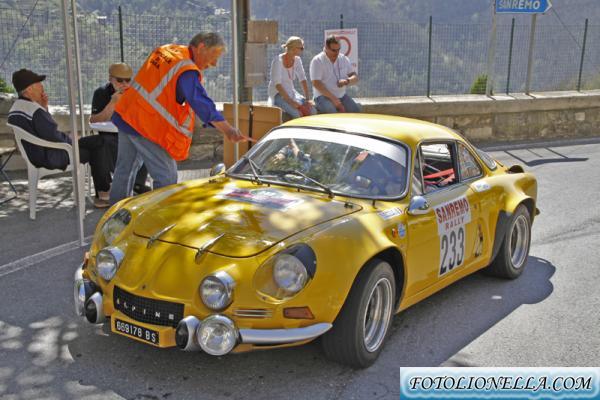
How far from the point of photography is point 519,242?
6.18 meters

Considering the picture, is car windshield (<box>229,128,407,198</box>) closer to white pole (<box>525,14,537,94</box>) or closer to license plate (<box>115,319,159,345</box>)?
license plate (<box>115,319,159,345</box>)

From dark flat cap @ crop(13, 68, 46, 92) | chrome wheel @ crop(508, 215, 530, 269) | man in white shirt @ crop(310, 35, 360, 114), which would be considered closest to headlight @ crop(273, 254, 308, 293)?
chrome wheel @ crop(508, 215, 530, 269)

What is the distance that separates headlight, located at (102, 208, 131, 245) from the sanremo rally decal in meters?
2.11

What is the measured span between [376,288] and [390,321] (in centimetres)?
30

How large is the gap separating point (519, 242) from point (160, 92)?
3.33 meters

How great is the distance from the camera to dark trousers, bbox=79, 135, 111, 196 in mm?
7984

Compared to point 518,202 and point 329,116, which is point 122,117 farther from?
point 518,202

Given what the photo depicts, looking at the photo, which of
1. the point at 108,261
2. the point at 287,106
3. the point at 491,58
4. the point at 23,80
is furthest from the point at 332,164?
the point at 491,58

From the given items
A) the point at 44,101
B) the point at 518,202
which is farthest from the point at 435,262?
the point at 44,101

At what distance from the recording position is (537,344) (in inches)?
187

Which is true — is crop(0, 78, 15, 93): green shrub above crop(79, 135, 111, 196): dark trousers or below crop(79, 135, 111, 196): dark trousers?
above

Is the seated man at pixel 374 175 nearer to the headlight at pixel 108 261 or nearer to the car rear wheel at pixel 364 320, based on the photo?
the car rear wheel at pixel 364 320

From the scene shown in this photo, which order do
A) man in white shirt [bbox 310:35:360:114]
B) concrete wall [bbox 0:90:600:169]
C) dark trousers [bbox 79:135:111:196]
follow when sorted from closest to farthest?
dark trousers [bbox 79:135:111:196]
man in white shirt [bbox 310:35:360:114]
concrete wall [bbox 0:90:600:169]

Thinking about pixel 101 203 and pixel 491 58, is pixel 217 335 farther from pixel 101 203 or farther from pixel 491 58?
pixel 491 58
